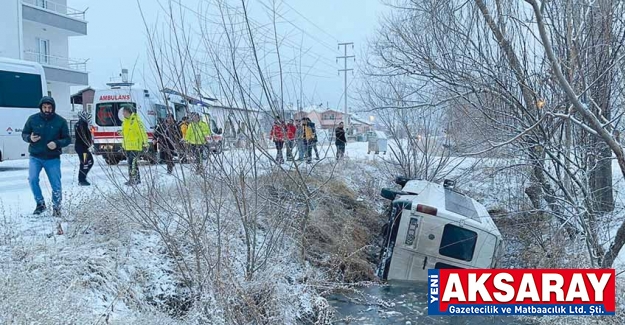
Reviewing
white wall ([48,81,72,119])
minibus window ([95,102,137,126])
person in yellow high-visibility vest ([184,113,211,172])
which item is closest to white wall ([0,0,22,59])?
white wall ([48,81,72,119])

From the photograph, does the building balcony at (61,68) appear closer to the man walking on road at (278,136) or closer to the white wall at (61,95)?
the white wall at (61,95)

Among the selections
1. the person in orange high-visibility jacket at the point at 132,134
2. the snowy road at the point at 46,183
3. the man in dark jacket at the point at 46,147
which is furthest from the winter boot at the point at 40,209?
the person in orange high-visibility jacket at the point at 132,134

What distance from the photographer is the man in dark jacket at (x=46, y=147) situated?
681cm

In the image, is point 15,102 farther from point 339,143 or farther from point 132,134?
point 339,143

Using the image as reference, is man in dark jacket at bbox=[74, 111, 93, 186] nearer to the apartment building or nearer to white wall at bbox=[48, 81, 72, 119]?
the apartment building

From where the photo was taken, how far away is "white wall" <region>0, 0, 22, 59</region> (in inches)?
893

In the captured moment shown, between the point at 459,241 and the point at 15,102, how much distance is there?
12410mm

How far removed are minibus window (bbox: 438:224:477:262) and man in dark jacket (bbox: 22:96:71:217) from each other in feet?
18.0

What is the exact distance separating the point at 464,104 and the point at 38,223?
693 centimetres

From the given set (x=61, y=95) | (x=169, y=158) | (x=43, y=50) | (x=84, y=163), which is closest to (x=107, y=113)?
(x=84, y=163)

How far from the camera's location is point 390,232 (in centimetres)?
767

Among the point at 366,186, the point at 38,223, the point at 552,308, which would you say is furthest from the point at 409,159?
the point at 38,223

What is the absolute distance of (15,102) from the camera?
1354 cm

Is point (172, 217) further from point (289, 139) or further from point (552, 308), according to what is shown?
point (552, 308)
